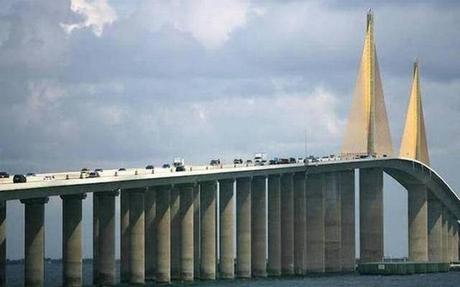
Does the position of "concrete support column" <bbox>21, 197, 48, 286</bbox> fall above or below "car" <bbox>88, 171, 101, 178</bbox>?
below

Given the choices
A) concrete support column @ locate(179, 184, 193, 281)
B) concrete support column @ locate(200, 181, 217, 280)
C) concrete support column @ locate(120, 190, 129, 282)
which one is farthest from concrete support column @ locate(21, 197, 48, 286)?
concrete support column @ locate(200, 181, 217, 280)

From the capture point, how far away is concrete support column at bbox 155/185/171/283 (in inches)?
6491

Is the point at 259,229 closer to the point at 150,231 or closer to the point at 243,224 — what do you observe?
the point at 243,224

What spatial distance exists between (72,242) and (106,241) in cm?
845

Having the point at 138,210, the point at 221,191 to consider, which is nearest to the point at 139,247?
the point at 138,210

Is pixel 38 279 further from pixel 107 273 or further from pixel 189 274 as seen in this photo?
pixel 189 274

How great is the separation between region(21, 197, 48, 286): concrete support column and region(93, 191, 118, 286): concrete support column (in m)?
13.3

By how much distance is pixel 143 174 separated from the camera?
160375 millimetres

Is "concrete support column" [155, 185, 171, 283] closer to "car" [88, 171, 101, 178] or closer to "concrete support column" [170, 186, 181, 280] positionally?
"concrete support column" [170, 186, 181, 280]

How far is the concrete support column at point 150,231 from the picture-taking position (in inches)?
6683

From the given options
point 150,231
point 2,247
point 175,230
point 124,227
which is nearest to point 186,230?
point 175,230

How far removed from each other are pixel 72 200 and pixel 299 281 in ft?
153

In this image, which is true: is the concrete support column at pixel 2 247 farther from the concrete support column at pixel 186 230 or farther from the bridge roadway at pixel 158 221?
the concrete support column at pixel 186 230

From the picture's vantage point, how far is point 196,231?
192 meters
